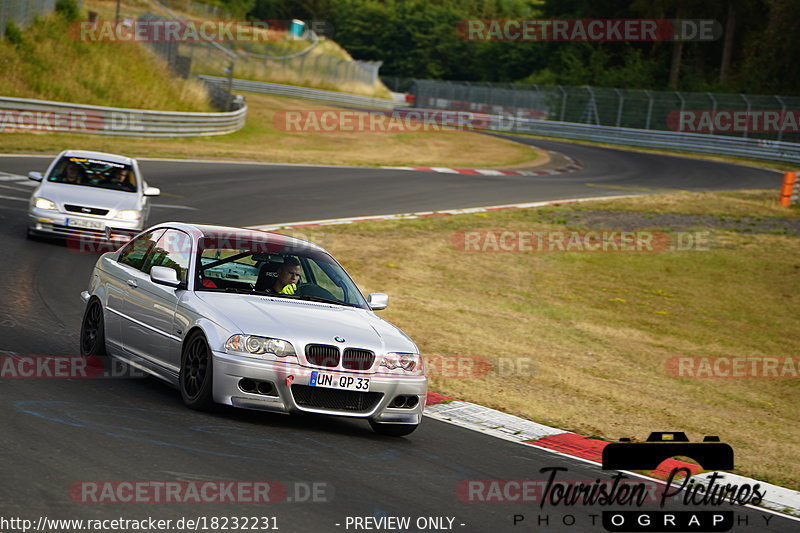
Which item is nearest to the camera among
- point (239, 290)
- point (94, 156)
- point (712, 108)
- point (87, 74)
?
point (239, 290)

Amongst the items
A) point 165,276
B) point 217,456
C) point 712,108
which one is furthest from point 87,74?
point 217,456

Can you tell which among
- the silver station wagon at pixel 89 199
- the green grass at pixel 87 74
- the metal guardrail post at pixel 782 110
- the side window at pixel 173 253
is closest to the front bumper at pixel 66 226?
the silver station wagon at pixel 89 199

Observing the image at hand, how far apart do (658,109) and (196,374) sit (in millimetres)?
53069

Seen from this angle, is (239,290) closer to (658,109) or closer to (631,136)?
(631,136)

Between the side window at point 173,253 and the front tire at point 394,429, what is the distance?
6.35ft

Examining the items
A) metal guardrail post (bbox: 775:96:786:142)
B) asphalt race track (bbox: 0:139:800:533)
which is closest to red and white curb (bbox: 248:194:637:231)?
asphalt race track (bbox: 0:139:800:533)

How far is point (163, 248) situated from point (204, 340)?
164cm

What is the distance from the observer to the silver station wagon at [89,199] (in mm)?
16188

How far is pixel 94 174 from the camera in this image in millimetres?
17453

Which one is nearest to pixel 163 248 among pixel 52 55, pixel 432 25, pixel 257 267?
pixel 257 267

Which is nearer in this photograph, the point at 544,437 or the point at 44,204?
the point at 544,437

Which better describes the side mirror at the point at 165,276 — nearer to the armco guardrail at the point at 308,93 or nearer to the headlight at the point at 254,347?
the headlight at the point at 254,347

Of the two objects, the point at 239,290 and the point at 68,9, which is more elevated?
the point at 68,9

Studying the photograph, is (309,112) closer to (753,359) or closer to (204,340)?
(753,359)
